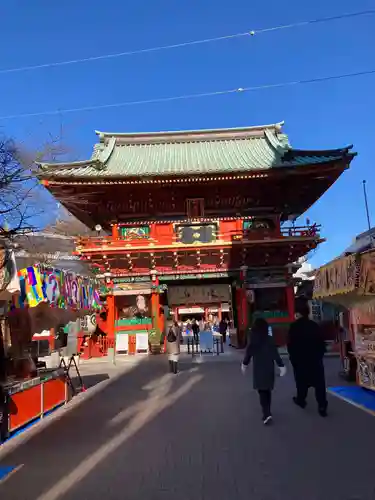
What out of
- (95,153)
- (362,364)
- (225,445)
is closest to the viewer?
(225,445)

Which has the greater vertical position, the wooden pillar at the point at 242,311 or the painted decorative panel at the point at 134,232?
the painted decorative panel at the point at 134,232

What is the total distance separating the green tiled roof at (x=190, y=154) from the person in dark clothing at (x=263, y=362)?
13.5 meters

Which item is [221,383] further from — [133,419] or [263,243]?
[263,243]

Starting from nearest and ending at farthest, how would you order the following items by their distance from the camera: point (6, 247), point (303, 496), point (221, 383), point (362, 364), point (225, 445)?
point (303, 496)
point (225, 445)
point (6, 247)
point (362, 364)
point (221, 383)

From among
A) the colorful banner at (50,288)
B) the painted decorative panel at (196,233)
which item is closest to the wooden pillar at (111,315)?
the painted decorative panel at (196,233)

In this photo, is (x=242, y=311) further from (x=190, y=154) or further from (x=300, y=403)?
(x=300, y=403)

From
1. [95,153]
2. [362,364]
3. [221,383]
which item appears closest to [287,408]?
[362,364]

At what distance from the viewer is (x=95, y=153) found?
24875 mm

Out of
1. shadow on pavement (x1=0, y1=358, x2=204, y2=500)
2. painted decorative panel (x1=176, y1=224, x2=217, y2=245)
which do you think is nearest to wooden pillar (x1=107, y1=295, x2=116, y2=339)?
painted decorative panel (x1=176, y1=224, x2=217, y2=245)

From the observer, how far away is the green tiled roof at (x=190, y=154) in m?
20.5

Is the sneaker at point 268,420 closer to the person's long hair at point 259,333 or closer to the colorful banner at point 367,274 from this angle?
the person's long hair at point 259,333

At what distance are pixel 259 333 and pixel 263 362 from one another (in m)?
0.49

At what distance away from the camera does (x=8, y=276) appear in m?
6.43

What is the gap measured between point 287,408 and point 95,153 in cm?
2038
